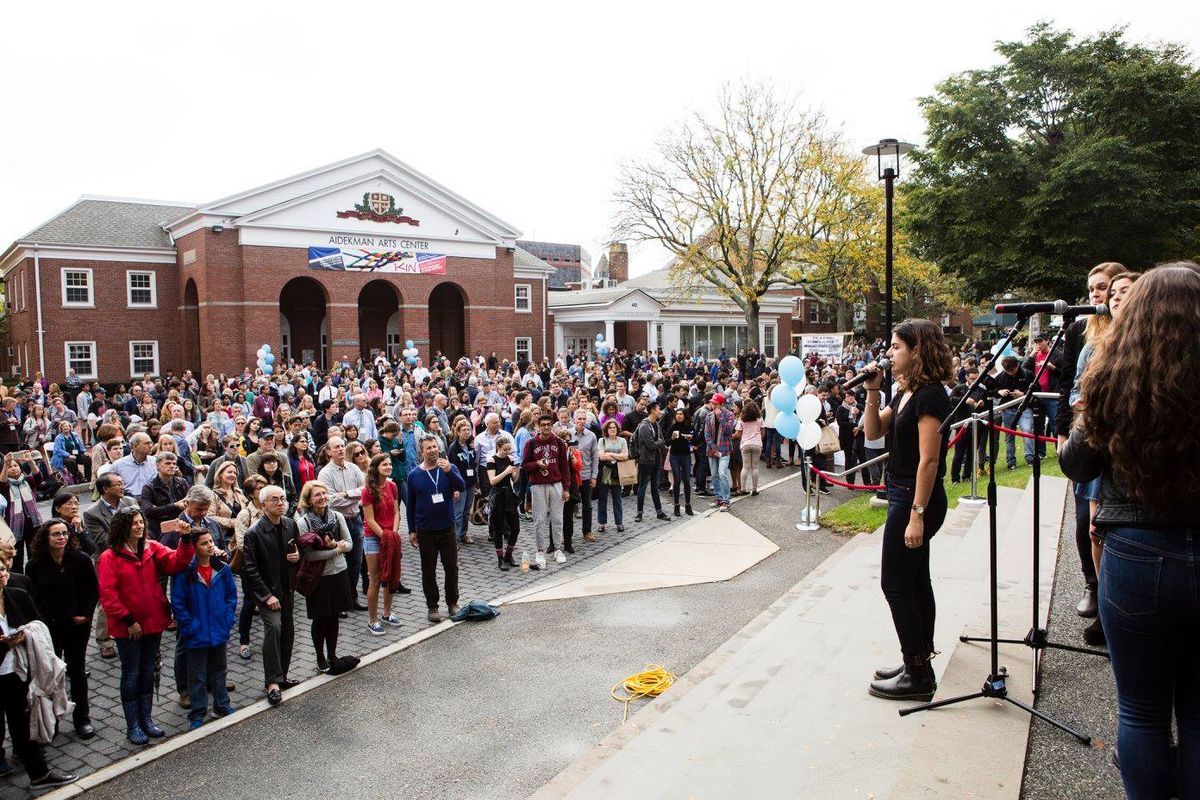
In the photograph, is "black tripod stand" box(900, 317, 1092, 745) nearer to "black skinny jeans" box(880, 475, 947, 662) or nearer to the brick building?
"black skinny jeans" box(880, 475, 947, 662)

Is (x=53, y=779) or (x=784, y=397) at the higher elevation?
(x=784, y=397)

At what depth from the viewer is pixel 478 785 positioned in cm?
503

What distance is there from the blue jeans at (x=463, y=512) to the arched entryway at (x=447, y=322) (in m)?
29.7

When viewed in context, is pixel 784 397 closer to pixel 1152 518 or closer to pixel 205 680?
pixel 205 680

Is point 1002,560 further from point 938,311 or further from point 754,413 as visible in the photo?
point 938,311

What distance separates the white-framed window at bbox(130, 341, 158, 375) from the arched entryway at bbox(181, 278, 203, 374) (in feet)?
3.95

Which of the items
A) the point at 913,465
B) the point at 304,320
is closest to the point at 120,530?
the point at 913,465

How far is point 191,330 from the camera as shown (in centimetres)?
3550

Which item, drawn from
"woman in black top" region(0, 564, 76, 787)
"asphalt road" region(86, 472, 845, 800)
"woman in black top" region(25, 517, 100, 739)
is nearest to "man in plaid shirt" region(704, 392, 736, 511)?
"asphalt road" region(86, 472, 845, 800)

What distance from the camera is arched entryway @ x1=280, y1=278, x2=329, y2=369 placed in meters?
37.8

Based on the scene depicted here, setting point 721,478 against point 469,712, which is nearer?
point 469,712

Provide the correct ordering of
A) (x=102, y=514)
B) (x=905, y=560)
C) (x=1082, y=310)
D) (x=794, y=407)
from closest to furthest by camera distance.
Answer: (x=1082, y=310)
(x=905, y=560)
(x=102, y=514)
(x=794, y=407)

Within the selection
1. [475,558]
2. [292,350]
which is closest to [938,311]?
[292,350]

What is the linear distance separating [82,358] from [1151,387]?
39.6 metres
